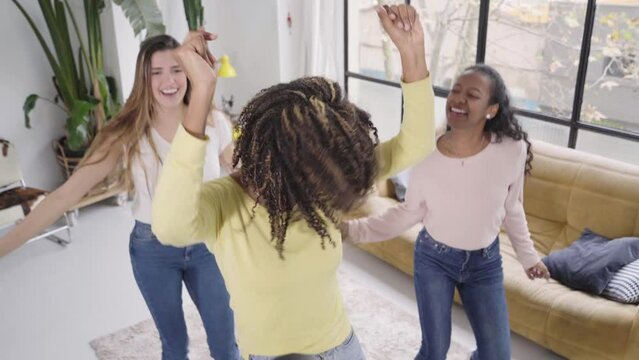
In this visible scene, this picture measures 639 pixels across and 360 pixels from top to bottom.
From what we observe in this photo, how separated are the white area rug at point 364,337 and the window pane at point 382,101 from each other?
1818 millimetres

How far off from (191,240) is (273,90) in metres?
0.33

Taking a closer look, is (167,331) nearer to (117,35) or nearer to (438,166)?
(438,166)

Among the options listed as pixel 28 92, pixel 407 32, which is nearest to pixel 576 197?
pixel 407 32

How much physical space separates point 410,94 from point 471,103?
2.46 ft

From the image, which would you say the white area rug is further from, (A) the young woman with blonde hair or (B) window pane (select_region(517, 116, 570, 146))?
(B) window pane (select_region(517, 116, 570, 146))

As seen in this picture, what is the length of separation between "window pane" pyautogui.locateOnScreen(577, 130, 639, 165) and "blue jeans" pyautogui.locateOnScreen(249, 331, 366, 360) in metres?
2.45

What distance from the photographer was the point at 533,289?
249 centimetres

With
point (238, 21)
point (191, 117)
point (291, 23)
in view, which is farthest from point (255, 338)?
point (238, 21)

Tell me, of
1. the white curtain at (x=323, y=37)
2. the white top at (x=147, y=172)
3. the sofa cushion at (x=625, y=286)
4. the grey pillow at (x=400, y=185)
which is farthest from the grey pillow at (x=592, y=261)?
the white curtain at (x=323, y=37)

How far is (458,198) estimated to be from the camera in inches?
69.5

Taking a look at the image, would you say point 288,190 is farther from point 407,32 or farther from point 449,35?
point 449,35

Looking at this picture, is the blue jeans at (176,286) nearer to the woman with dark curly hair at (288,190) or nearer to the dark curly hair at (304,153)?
the woman with dark curly hair at (288,190)

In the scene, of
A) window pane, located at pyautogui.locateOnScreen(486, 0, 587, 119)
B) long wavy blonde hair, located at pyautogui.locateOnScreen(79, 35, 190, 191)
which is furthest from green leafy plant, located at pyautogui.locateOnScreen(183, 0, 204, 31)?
long wavy blonde hair, located at pyautogui.locateOnScreen(79, 35, 190, 191)

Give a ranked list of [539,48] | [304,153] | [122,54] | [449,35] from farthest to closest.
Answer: [122,54] → [449,35] → [539,48] → [304,153]
